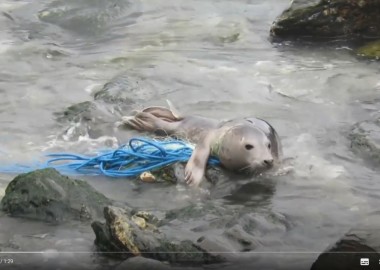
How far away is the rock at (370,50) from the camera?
9211mm

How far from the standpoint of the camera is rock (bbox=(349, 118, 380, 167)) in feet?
19.6

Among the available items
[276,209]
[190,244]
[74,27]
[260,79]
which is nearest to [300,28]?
[260,79]

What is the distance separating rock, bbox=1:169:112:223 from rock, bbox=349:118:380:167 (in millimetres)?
2486

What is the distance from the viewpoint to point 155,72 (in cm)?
867

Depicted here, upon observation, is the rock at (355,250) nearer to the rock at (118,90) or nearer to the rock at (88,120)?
the rock at (88,120)

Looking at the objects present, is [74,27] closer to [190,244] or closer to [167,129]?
[167,129]

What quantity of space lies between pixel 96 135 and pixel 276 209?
223 centimetres

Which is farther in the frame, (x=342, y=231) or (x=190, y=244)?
(x=342, y=231)

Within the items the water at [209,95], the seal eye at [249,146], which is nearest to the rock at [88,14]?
the water at [209,95]

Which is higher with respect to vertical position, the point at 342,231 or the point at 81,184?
the point at 81,184

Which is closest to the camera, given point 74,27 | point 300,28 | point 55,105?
point 55,105

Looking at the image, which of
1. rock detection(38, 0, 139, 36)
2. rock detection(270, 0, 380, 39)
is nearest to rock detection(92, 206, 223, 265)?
rock detection(270, 0, 380, 39)

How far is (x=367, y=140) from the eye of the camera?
20.3ft

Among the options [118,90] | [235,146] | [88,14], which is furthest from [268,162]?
[88,14]
